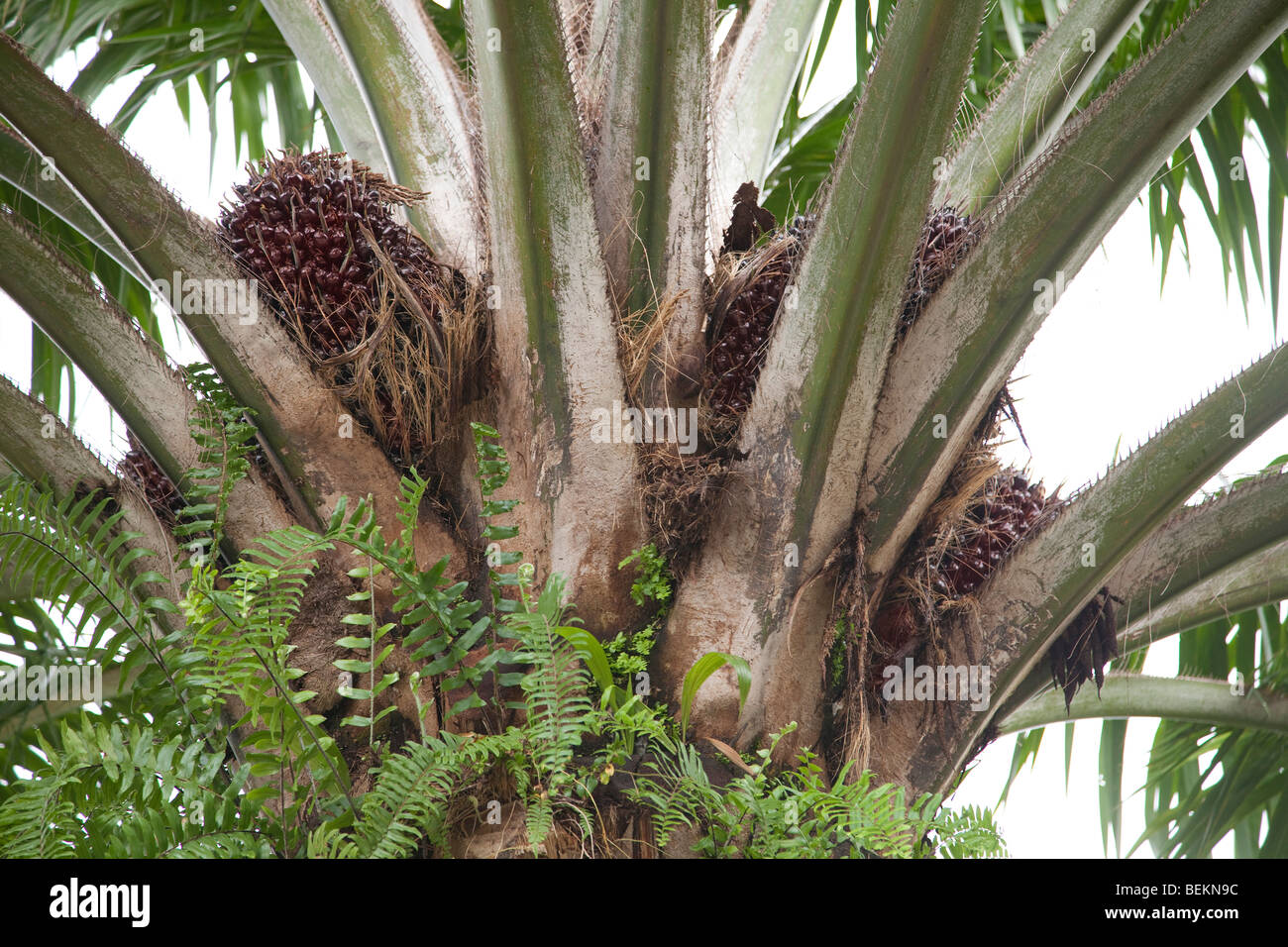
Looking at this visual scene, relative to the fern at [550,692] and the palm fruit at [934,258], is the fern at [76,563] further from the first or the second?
the palm fruit at [934,258]

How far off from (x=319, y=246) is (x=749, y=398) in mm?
833

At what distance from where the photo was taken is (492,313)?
187 centimetres

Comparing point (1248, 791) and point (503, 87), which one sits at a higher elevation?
point (503, 87)

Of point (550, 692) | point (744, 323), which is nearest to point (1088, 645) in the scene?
point (744, 323)

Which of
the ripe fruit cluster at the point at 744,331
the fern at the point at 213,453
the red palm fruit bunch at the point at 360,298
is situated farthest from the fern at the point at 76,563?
the ripe fruit cluster at the point at 744,331

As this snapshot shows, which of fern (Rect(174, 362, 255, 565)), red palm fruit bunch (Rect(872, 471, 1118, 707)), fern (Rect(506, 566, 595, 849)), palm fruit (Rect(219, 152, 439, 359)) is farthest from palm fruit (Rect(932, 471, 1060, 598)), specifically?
fern (Rect(174, 362, 255, 565))

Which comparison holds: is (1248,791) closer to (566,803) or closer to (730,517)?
(730,517)

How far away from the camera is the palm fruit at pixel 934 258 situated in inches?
68.9

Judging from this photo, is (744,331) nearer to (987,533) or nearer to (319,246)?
(987,533)

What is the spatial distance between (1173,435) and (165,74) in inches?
119

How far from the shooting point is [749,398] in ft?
6.07

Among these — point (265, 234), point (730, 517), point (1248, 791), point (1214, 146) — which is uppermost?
point (1214, 146)

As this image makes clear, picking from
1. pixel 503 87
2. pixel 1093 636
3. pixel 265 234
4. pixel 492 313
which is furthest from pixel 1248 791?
pixel 265 234

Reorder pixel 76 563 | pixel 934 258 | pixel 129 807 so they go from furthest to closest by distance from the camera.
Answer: pixel 934 258, pixel 76 563, pixel 129 807
